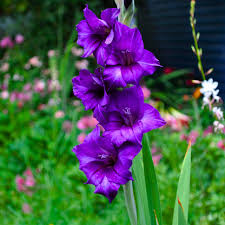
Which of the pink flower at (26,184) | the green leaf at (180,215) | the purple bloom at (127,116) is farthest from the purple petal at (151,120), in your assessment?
the pink flower at (26,184)

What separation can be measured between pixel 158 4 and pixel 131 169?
3.94m

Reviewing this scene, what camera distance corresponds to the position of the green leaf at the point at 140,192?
88cm

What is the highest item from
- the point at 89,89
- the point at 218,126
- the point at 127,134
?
the point at 89,89

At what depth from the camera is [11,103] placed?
359cm

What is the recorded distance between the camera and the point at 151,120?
809 millimetres

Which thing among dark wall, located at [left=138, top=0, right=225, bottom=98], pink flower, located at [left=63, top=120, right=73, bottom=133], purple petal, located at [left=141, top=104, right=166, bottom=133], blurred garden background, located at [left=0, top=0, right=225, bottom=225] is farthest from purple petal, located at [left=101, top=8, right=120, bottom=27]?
dark wall, located at [left=138, top=0, right=225, bottom=98]

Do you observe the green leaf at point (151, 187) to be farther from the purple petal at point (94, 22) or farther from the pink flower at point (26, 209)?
the pink flower at point (26, 209)

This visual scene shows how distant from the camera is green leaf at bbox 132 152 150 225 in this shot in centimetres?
88

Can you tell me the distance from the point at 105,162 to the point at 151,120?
17 centimetres

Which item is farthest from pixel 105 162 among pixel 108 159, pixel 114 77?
pixel 114 77

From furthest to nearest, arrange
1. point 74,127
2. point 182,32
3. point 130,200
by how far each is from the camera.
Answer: point 182,32
point 74,127
point 130,200

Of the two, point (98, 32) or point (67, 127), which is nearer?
point (98, 32)

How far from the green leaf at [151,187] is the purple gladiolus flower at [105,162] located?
12cm

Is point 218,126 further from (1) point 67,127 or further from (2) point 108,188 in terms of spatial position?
(1) point 67,127
